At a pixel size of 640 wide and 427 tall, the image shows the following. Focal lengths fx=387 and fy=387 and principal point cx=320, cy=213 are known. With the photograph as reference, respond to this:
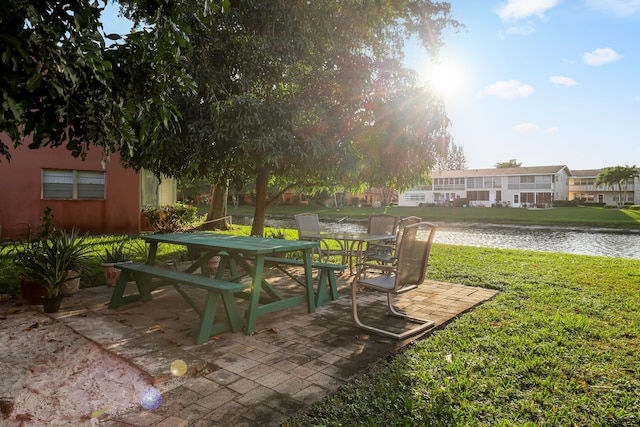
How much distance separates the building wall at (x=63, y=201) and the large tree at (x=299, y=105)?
5.58 metres

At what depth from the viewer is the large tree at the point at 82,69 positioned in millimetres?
2088

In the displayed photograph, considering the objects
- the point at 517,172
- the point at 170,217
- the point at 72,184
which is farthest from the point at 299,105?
the point at 517,172

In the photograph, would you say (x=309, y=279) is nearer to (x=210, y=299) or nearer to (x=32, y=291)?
(x=210, y=299)

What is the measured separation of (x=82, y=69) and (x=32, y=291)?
11.6 feet

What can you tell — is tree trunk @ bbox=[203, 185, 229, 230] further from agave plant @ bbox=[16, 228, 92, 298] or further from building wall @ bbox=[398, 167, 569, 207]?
building wall @ bbox=[398, 167, 569, 207]

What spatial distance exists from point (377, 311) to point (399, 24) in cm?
947

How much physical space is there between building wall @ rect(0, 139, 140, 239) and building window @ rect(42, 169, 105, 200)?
0.53ft

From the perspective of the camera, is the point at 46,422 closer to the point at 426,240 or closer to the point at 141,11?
the point at 141,11

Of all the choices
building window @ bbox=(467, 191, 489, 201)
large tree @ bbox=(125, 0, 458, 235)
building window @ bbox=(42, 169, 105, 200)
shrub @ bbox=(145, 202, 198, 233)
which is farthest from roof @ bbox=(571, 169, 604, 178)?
building window @ bbox=(42, 169, 105, 200)

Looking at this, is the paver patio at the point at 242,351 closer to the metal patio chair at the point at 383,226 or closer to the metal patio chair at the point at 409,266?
the metal patio chair at the point at 409,266

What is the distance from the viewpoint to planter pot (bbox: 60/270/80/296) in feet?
16.0

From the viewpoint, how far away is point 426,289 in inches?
237

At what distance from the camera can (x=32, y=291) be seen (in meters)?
4.82

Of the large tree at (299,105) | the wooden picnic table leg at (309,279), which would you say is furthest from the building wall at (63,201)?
the wooden picnic table leg at (309,279)
